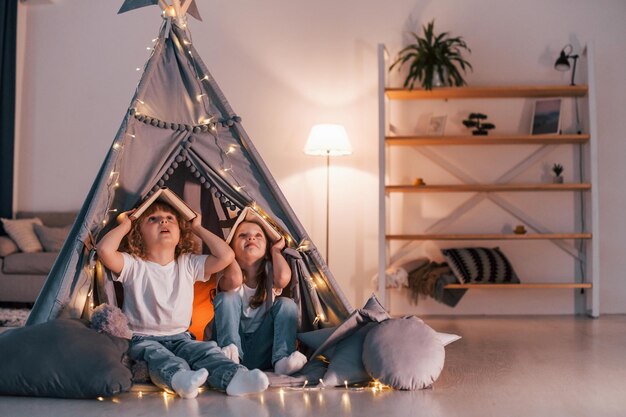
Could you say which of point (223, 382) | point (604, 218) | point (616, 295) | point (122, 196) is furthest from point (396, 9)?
point (223, 382)

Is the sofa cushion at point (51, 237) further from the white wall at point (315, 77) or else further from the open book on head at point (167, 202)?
the open book on head at point (167, 202)

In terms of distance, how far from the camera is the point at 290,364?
2.84 metres

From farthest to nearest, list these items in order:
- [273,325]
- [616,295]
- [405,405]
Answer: [616,295]
[273,325]
[405,405]

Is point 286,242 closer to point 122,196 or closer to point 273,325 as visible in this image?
point 273,325

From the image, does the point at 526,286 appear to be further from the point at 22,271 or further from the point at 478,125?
the point at 22,271

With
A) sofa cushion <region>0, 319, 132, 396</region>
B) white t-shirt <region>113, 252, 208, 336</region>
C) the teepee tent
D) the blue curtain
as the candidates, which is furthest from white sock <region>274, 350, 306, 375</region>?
the blue curtain

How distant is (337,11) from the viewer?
225 inches

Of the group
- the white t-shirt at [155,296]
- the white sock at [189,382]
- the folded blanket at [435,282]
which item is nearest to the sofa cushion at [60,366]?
the white sock at [189,382]

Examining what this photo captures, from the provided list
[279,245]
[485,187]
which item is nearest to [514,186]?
[485,187]

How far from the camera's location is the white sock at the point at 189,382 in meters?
2.52

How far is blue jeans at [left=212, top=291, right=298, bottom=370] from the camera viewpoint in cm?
297

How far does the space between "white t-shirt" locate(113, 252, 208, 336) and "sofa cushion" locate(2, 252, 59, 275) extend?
252 centimetres

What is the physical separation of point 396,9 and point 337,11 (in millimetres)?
444

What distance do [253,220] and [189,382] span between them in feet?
3.01
